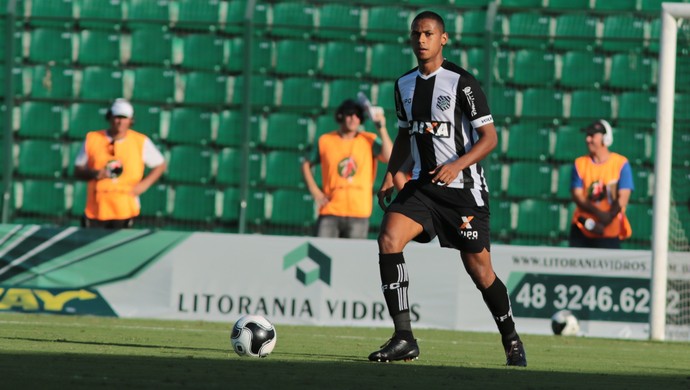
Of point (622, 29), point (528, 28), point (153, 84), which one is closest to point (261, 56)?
point (153, 84)

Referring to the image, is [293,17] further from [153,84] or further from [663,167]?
[663,167]

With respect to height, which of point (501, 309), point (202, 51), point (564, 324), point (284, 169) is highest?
point (202, 51)

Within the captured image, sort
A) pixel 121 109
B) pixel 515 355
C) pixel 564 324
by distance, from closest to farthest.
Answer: pixel 515 355, pixel 564 324, pixel 121 109

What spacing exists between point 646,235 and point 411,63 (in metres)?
3.61

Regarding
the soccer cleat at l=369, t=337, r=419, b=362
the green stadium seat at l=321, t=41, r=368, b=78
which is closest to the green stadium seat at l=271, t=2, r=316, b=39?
the green stadium seat at l=321, t=41, r=368, b=78

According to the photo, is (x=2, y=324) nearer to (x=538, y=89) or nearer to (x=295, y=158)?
(x=295, y=158)

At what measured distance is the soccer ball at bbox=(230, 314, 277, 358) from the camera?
805cm

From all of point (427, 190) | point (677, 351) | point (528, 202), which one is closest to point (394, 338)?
point (427, 190)

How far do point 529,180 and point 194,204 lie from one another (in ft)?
13.5

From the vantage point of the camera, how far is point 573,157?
16.4 m

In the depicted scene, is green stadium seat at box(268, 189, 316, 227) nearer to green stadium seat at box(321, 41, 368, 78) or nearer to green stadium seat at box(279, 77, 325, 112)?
green stadium seat at box(279, 77, 325, 112)

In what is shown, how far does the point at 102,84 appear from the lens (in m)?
17.3

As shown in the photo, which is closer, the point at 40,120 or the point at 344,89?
the point at 344,89

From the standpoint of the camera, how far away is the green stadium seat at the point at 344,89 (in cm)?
1681
